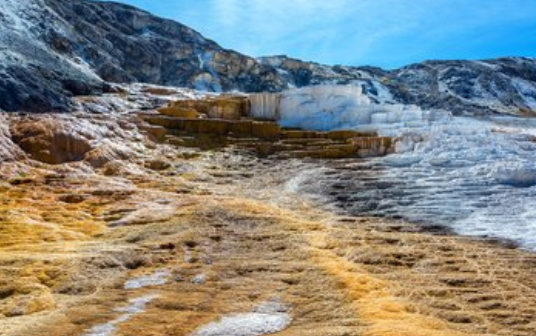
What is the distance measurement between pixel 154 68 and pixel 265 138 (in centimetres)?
4323

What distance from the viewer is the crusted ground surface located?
46.4ft

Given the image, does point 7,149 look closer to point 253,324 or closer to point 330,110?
point 253,324

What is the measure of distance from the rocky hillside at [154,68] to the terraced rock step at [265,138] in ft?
21.5

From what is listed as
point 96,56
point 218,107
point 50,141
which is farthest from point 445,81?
point 50,141

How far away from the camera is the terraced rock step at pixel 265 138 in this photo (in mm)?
38219

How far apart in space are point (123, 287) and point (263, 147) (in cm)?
2350

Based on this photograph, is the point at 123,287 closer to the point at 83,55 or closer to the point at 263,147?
the point at 263,147

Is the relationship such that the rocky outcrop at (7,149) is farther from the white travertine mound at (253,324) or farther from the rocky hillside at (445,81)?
the rocky hillside at (445,81)

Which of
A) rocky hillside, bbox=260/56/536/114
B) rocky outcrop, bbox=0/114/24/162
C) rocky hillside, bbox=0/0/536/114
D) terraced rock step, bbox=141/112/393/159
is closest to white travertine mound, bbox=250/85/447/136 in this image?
terraced rock step, bbox=141/112/393/159

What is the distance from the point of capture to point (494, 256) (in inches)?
751

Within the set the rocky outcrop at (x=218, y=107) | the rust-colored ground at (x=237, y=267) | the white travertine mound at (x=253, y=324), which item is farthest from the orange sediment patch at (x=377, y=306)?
the rocky outcrop at (x=218, y=107)

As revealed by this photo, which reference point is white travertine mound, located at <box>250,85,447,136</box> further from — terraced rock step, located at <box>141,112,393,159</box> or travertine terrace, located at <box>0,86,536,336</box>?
travertine terrace, located at <box>0,86,536,336</box>

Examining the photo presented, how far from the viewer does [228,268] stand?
60.7 feet

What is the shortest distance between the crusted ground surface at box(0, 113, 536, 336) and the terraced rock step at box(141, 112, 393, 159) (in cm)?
960
